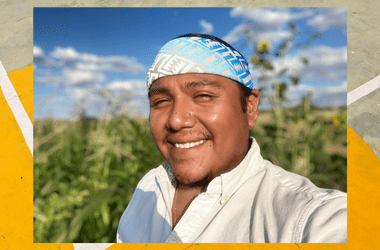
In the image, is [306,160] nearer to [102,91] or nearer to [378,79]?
A: [378,79]

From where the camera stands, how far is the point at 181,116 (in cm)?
137

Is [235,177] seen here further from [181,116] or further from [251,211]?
[181,116]

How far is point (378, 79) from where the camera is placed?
6.13 feet

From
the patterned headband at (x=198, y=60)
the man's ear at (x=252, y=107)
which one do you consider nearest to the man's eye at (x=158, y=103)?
the patterned headband at (x=198, y=60)

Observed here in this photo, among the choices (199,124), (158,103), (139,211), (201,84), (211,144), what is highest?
(201,84)

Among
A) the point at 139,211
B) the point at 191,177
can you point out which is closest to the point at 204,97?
the point at 191,177

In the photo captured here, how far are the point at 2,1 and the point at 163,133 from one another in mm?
1767

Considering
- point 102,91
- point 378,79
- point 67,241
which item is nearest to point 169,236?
point 67,241

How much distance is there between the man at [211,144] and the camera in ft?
4.39

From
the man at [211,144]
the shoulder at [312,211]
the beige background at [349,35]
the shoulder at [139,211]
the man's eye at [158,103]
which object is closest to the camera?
the shoulder at [312,211]

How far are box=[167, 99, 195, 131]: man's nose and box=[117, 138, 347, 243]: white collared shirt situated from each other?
13.4 inches

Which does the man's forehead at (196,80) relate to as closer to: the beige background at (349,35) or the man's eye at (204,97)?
the man's eye at (204,97)

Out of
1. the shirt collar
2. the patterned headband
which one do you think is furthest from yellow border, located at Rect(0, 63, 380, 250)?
the patterned headband

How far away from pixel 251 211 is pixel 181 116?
0.60 m
